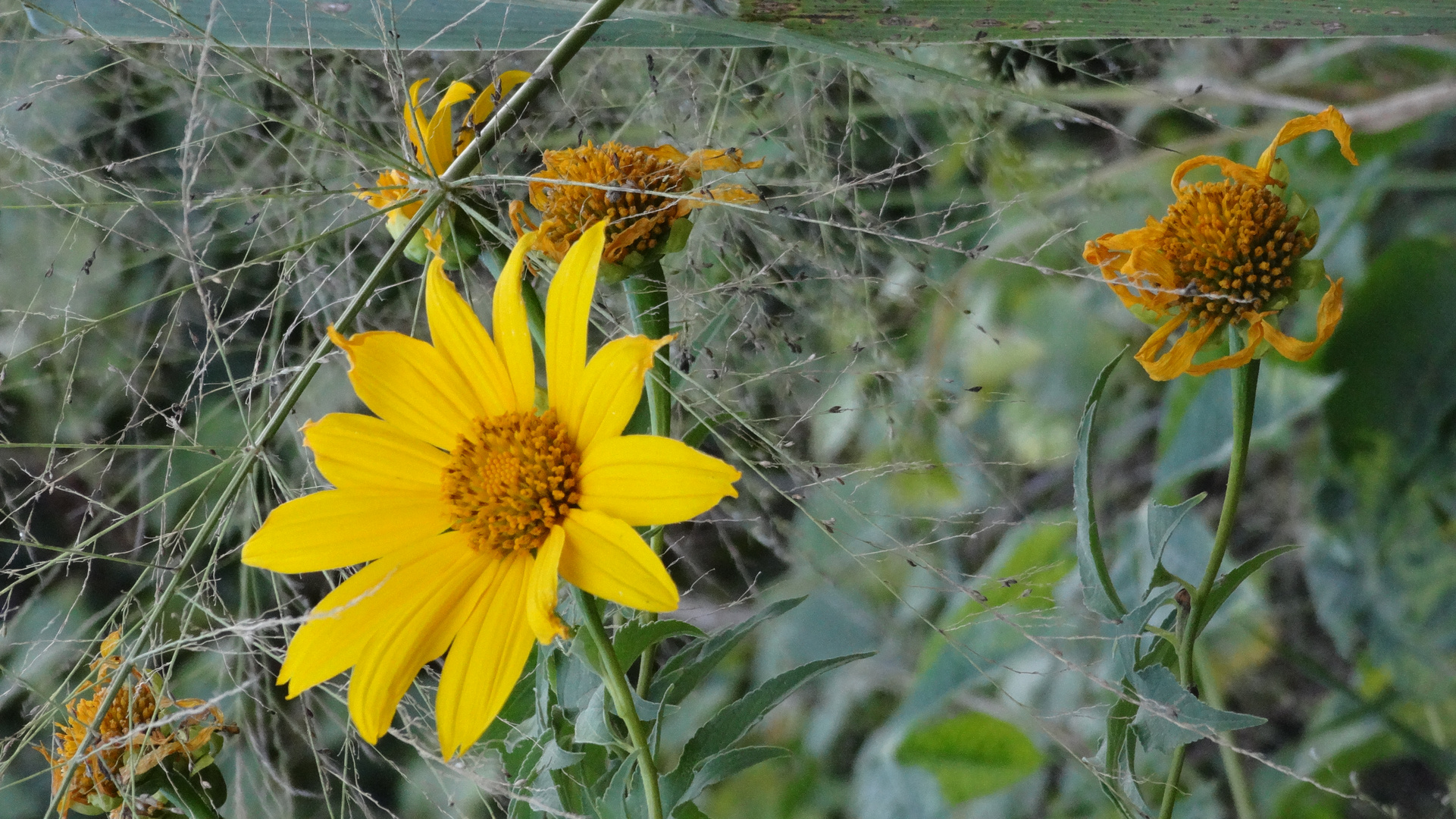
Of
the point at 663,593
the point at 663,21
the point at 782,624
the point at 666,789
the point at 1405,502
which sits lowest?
the point at 782,624

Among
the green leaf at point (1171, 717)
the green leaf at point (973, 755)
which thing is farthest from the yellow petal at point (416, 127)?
the green leaf at point (973, 755)

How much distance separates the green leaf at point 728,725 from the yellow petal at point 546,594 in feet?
0.28

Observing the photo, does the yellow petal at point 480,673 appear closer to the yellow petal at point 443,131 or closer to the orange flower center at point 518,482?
the orange flower center at point 518,482

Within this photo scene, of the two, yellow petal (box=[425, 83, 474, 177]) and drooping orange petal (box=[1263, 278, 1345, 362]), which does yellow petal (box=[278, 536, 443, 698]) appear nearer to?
yellow petal (box=[425, 83, 474, 177])

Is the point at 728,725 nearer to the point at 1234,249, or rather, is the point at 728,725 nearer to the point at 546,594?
the point at 546,594

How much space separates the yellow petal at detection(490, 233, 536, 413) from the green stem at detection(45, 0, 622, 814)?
0.05 metres

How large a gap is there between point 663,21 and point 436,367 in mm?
193

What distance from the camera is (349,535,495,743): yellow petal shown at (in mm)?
316

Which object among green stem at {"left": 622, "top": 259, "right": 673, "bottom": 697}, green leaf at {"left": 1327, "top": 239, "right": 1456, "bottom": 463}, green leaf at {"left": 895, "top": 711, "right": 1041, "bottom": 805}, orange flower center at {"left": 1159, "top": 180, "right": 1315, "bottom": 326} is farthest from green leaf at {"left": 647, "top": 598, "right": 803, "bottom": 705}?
green leaf at {"left": 1327, "top": 239, "right": 1456, "bottom": 463}

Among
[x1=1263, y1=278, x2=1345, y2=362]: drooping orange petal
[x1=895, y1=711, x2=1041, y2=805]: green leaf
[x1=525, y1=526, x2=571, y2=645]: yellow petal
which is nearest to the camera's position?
[x1=525, y1=526, x2=571, y2=645]: yellow petal

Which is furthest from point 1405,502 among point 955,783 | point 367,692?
point 367,692

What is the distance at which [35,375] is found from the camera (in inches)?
30.5

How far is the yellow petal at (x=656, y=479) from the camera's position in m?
0.28

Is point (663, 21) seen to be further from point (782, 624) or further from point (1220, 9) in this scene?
point (782, 624)
